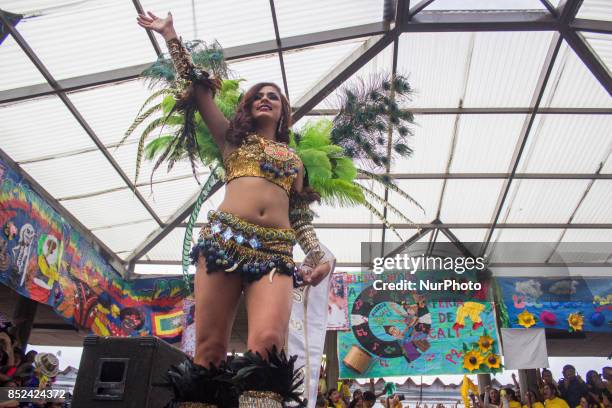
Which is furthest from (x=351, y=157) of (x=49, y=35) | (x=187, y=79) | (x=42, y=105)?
(x=42, y=105)

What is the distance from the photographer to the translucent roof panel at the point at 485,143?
855 cm

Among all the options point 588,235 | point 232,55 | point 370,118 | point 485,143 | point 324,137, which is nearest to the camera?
point 324,137

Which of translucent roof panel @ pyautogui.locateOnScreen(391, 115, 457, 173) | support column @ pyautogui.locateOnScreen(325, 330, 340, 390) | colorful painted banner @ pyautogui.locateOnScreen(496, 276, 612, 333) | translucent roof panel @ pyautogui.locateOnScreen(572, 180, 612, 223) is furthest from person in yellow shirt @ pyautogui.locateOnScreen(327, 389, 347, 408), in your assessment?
translucent roof panel @ pyautogui.locateOnScreen(572, 180, 612, 223)

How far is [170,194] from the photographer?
29.9 feet

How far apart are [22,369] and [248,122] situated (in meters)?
3.92

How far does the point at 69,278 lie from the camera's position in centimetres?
812

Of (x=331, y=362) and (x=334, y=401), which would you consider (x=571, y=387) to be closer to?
(x=334, y=401)

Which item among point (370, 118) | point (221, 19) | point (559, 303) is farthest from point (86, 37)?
point (559, 303)

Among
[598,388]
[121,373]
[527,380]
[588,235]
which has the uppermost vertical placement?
[588,235]

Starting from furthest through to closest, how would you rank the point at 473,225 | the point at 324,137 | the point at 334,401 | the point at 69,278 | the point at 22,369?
1. the point at 473,225
2. the point at 69,278
3. the point at 334,401
4. the point at 22,369
5. the point at 324,137

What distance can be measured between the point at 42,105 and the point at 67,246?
2.38 metres

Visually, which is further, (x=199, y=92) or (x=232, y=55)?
(x=232, y=55)

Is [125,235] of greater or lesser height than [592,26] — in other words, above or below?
below

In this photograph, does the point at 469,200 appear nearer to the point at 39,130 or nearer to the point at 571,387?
the point at 571,387
